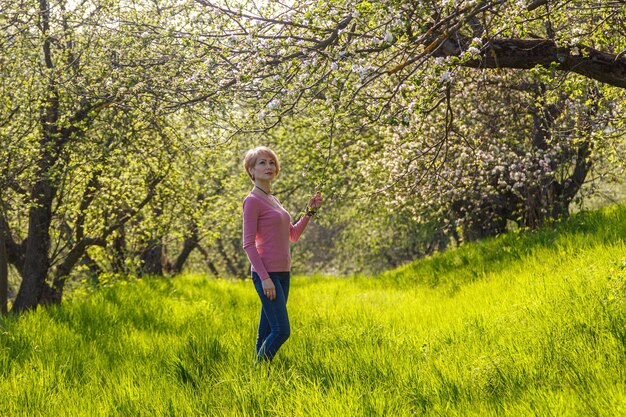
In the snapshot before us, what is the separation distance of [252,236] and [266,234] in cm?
19

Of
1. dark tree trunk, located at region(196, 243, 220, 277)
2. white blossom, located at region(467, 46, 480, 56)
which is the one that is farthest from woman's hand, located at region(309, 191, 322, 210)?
dark tree trunk, located at region(196, 243, 220, 277)

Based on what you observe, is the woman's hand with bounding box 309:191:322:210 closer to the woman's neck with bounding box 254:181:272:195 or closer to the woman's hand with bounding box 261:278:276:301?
the woman's neck with bounding box 254:181:272:195

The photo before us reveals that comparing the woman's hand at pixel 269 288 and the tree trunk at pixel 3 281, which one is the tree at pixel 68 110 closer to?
the tree trunk at pixel 3 281

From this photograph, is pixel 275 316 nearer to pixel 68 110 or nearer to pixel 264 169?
pixel 264 169

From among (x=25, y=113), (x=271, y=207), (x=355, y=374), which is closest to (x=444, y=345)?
(x=355, y=374)

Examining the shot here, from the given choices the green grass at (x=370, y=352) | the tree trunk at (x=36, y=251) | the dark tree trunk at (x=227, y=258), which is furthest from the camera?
the dark tree trunk at (x=227, y=258)

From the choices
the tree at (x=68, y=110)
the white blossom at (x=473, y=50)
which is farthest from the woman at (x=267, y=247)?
the tree at (x=68, y=110)

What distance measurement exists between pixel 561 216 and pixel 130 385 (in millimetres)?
9209

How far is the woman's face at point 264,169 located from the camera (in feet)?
17.9

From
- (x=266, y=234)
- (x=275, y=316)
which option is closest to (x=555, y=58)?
(x=266, y=234)

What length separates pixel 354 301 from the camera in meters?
9.89

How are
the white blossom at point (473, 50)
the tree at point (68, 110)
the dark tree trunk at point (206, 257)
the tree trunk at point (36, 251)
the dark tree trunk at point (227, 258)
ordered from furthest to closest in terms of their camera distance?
the dark tree trunk at point (227, 258) → the dark tree trunk at point (206, 257) → the tree trunk at point (36, 251) → the tree at point (68, 110) → the white blossom at point (473, 50)

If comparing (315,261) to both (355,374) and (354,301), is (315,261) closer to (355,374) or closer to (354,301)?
(354,301)

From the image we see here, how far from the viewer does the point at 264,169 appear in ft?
18.0
